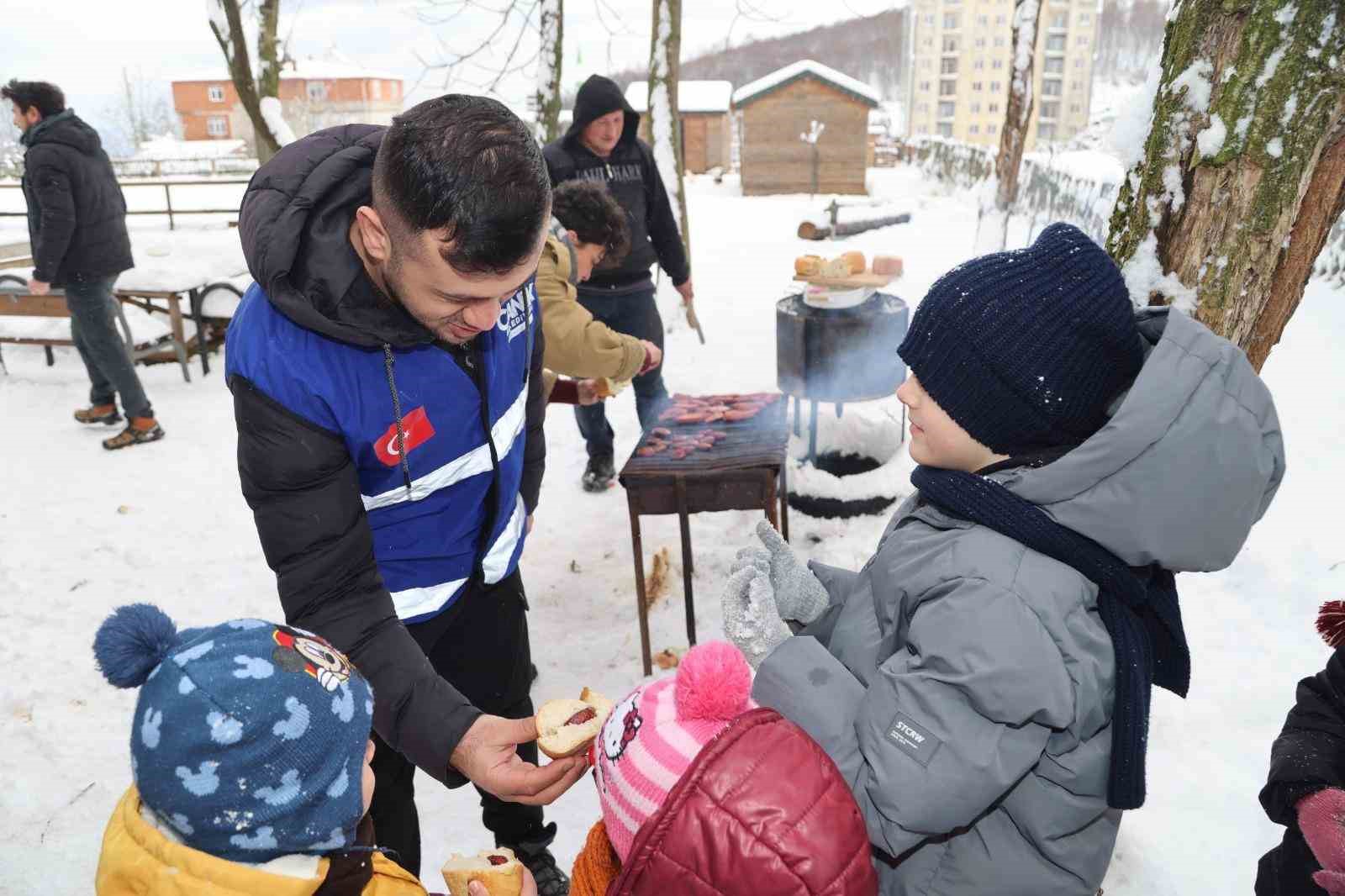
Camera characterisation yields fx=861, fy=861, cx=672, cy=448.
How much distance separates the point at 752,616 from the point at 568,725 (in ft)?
1.40

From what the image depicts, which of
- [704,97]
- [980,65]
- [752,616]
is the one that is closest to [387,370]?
[752,616]

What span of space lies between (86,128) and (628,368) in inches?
197

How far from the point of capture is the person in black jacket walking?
1697mm

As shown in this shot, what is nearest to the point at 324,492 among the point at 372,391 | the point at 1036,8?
the point at 372,391

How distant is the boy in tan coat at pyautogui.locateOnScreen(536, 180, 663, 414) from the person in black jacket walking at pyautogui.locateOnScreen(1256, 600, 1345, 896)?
2.65 meters

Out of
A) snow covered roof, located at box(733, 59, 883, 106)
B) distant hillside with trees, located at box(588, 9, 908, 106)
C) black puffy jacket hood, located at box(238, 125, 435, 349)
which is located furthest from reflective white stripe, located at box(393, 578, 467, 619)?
distant hillside with trees, located at box(588, 9, 908, 106)

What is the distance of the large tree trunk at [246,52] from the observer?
8.81 m

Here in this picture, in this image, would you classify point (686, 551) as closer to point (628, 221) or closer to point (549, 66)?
point (628, 221)

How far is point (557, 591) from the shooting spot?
4.81 meters

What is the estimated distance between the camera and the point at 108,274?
6469 mm

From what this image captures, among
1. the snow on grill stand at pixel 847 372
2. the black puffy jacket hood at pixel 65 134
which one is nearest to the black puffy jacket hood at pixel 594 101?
the snow on grill stand at pixel 847 372

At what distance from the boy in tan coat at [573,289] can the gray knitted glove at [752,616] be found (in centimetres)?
207

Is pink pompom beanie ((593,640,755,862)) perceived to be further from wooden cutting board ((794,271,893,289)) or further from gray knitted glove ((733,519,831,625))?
wooden cutting board ((794,271,893,289))

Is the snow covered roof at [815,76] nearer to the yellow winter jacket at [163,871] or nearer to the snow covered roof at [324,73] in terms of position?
the yellow winter jacket at [163,871]
